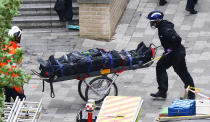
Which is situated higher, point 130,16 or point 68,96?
point 130,16

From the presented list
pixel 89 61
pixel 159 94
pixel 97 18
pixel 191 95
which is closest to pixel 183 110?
pixel 191 95

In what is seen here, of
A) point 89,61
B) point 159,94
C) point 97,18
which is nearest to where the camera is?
point 89,61

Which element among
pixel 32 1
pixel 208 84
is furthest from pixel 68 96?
pixel 32 1

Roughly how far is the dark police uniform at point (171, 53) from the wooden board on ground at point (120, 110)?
2.31 meters

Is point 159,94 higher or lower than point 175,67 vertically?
lower

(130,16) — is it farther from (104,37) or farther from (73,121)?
(73,121)

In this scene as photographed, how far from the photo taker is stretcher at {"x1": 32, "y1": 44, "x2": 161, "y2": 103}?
1264cm

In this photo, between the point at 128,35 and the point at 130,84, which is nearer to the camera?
the point at 130,84

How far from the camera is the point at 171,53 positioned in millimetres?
12820

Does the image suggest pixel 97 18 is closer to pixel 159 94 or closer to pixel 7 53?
pixel 159 94

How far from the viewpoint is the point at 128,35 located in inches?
666

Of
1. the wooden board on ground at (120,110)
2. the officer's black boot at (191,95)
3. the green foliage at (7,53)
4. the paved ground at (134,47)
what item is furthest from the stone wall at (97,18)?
the green foliage at (7,53)

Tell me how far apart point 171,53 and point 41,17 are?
6279mm

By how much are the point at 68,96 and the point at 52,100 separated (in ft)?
1.27
